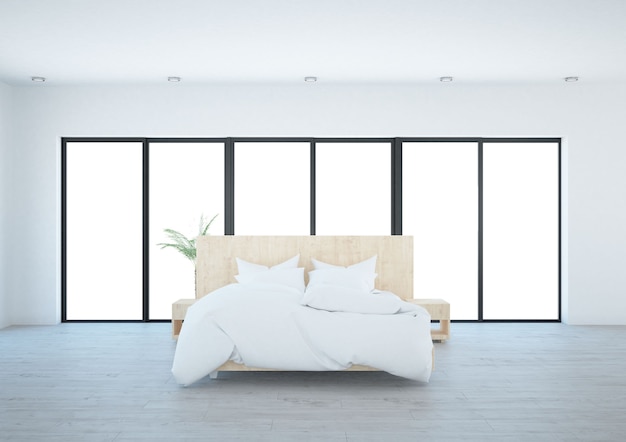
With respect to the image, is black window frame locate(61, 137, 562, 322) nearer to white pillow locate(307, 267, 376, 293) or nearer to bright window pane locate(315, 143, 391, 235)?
bright window pane locate(315, 143, 391, 235)

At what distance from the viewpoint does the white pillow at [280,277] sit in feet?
19.4

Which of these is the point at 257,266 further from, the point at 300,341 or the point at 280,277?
the point at 300,341

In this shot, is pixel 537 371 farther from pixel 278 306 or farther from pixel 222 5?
pixel 222 5

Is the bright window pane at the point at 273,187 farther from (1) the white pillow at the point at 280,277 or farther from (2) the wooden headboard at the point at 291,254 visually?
(1) the white pillow at the point at 280,277

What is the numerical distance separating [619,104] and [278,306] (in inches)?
191

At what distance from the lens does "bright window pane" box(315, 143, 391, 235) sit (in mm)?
6988

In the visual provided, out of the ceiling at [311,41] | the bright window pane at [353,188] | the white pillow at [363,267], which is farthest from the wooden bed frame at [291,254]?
the ceiling at [311,41]

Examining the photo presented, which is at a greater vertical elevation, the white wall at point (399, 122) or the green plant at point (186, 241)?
the white wall at point (399, 122)

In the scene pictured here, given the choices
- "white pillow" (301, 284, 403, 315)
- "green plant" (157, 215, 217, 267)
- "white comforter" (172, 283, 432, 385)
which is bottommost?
"white comforter" (172, 283, 432, 385)

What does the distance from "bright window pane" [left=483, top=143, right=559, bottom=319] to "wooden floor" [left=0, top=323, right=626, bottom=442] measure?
4.54 ft

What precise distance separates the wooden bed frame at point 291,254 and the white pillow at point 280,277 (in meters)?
0.38

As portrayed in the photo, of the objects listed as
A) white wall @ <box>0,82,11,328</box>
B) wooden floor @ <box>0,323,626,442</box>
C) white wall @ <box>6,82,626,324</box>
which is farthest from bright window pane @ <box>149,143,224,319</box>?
white wall @ <box>0,82,11,328</box>

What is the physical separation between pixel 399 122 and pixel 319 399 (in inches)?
151

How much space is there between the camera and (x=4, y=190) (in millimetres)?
6664
